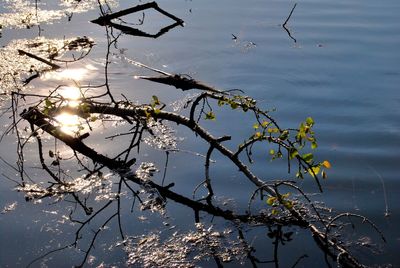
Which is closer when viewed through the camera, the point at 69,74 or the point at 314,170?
the point at 314,170

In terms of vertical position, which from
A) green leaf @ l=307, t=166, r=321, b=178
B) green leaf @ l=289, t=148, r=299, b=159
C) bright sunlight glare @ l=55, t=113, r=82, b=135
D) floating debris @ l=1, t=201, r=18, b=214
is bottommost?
floating debris @ l=1, t=201, r=18, b=214

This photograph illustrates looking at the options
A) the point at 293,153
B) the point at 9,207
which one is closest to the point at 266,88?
the point at 293,153

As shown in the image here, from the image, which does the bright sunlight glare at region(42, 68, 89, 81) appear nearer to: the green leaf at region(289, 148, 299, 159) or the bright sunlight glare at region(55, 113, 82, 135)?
the bright sunlight glare at region(55, 113, 82, 135)

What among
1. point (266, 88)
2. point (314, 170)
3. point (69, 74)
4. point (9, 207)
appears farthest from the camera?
point (69, 74)

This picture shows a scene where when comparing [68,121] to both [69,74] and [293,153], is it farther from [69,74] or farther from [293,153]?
[293,153]

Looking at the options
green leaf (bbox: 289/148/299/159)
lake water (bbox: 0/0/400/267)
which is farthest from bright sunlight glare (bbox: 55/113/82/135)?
green leaf (bbox: 289/148/299/159)

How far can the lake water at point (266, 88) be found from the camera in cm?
354

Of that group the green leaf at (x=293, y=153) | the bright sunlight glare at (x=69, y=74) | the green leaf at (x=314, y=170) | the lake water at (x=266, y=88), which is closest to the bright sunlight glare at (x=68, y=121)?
the lake water at (x=266, y=88)

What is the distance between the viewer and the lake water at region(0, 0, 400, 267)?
11.6 ft

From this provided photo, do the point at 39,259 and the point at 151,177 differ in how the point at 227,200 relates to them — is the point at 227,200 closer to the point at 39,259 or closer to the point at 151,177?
the point at 151,177

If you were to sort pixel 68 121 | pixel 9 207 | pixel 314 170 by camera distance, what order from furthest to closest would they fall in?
1. pixel 68 121
2. pixel 9 207
3. pixel 314 170

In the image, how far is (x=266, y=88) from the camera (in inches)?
232

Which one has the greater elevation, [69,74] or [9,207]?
[69,74]

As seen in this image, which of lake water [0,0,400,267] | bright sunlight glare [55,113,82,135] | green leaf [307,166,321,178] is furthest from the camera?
bright sunlight glare [55,113,82,135]
